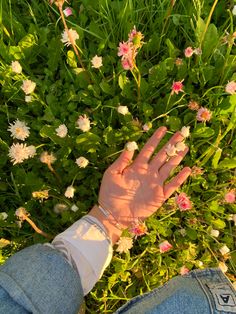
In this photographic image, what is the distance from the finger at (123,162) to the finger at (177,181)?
17 cm

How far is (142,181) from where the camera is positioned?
1760 mm

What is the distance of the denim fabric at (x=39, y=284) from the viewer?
1.45 meters

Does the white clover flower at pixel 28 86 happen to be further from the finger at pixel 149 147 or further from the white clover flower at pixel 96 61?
the finger at pixel 149 147

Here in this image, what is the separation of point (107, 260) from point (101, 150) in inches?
17.2

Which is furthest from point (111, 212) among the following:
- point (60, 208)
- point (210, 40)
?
point (210, 40)

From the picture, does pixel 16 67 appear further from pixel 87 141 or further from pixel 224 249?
pixel 224 249

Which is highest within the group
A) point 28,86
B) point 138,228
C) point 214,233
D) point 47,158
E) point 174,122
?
point 28,86

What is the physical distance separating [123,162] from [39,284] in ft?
1.78

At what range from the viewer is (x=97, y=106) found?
188 centimetres

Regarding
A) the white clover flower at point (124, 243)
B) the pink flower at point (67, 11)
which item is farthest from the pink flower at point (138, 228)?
the pink flower at point (67, 11)

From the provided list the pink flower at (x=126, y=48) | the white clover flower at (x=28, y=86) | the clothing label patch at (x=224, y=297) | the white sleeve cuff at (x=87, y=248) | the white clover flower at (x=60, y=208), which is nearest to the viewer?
the clothing label patch at (x=224, y=297)

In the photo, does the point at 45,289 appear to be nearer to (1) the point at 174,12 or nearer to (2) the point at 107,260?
(2) the point at 107,260

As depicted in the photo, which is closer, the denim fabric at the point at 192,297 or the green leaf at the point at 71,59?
the denim fabric at the point at 192,297

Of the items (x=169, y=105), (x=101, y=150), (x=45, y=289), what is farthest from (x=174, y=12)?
(x=45, y=289)
